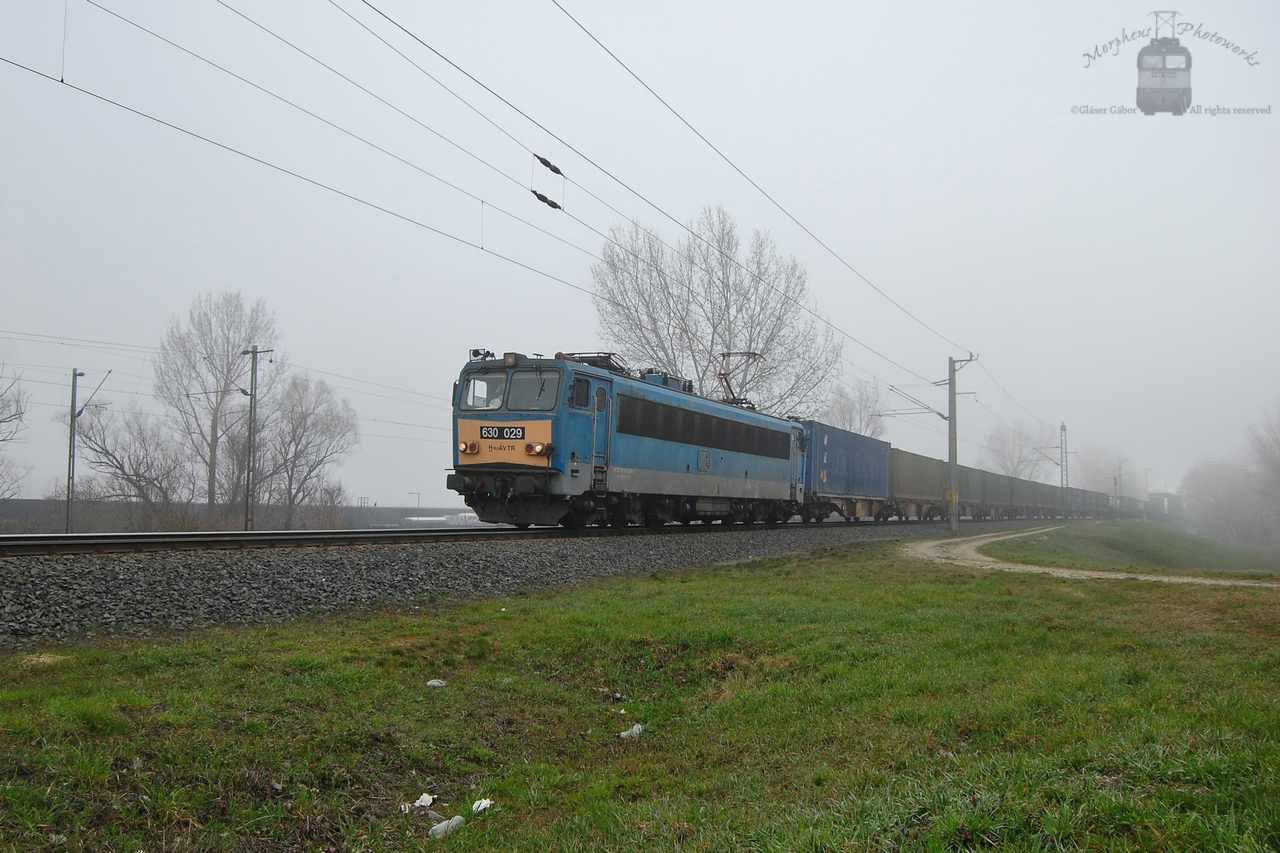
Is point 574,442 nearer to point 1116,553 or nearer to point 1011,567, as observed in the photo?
point 1011,567

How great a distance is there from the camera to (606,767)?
5.87 m

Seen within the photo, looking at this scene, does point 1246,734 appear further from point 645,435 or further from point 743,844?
point 645,435

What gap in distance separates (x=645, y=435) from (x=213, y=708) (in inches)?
518

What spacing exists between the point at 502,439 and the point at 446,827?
1159 centimetres

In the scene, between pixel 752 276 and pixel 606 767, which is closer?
pixel 606 767

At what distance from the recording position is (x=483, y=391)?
55.5 ft

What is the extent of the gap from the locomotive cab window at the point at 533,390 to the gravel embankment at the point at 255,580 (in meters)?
3.01

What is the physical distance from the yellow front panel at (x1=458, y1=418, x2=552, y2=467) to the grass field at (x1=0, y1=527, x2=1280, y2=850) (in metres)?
6.34

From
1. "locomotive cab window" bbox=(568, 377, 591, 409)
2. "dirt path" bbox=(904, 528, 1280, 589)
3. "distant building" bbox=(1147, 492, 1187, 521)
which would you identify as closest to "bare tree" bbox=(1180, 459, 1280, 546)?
"distant building" bbox=(1147, 492, 1187, 521)

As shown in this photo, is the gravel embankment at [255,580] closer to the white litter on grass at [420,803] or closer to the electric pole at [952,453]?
the white litter on grass at [420,803]

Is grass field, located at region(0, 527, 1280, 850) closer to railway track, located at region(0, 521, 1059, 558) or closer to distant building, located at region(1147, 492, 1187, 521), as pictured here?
railway track, located at region(0, 521, 1059, 558)

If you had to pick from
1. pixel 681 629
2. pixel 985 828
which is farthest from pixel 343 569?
pixel 985 828

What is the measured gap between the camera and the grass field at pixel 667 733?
3674 millimetres

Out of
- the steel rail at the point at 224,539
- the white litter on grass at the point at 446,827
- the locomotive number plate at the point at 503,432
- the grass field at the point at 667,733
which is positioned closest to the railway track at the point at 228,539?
the steel rail at the point at 224,539
